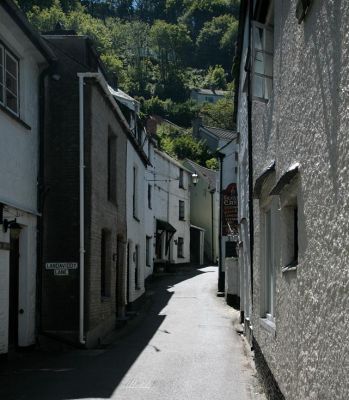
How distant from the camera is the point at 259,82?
9.42m

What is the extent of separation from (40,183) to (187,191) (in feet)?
106

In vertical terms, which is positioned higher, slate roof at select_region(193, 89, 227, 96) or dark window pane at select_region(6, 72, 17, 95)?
slate roof at select_region(193, 89, 227, 96)

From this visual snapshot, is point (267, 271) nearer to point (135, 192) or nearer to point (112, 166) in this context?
point (112, 166)

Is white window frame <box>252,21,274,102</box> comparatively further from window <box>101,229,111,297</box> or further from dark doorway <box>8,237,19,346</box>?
window <box>101,229,111,297</box>

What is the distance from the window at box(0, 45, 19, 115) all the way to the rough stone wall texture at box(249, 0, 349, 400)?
605cm

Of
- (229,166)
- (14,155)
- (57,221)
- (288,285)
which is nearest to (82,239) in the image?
(57,221)

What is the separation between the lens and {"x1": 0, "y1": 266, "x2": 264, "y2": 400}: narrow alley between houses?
909 centimetres

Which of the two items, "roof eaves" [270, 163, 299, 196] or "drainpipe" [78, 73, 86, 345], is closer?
"roof eaves" [270, 163, 299, 196]

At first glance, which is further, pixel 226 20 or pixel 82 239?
pixel 226 20

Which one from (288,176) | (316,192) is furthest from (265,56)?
(316,192)

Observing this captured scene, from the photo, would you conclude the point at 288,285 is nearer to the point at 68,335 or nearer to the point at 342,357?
the point at 342,357

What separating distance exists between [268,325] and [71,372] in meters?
3.98

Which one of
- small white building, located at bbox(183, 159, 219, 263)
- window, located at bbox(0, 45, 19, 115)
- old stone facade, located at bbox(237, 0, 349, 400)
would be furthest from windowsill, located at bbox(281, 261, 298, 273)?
small white building, located at bbox(183, 159, 219, 263)

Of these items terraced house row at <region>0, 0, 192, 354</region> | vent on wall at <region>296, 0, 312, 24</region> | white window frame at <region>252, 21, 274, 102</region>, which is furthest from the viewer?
terraced house row at <region>0, 0, 192, 354</region>
